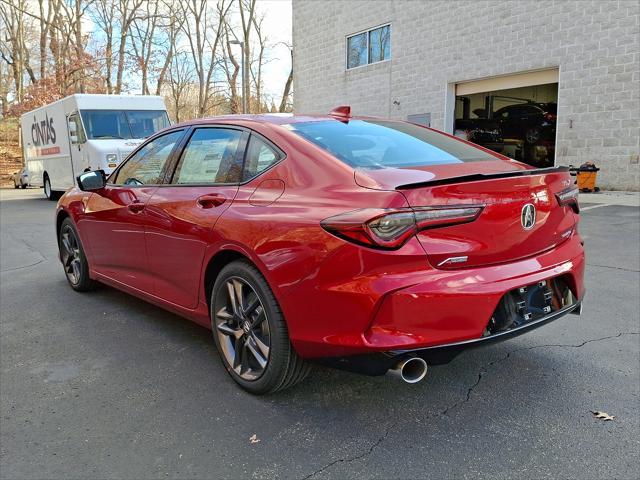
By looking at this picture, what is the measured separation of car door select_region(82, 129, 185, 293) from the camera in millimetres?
3896

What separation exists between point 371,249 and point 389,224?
134 mm

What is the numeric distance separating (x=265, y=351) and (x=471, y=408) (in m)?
1.14

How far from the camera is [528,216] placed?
2617 millimetres

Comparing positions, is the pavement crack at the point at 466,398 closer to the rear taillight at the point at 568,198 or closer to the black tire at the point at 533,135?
the rear taillight at the point at 568,198

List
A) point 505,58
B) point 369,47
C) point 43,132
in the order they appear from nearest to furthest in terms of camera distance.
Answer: point 505,58
point 43,132
point 369,47

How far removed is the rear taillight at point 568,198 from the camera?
9.32ft

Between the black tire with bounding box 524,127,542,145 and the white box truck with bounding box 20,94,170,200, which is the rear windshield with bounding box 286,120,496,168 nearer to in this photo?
the white box truck with bounding box 20,94,170,200

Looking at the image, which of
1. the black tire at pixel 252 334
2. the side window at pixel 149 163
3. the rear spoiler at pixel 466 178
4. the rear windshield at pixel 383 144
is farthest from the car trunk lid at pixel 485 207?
the side window at pixel 149 163

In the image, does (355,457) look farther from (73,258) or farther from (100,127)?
(100,127)

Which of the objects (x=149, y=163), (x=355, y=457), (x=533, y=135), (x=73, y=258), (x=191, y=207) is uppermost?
(x=533, y=135)

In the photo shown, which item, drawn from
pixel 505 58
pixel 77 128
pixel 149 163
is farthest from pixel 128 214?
pixel 505 58

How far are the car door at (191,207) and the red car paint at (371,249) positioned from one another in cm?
2

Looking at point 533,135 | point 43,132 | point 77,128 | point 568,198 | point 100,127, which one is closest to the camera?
point 568,198

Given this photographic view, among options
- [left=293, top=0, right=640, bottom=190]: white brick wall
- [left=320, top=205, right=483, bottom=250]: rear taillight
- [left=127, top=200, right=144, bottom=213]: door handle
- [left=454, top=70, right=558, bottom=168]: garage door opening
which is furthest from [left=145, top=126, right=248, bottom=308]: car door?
[left=454, top=70, right=558, bottom=168]: garage door opening
